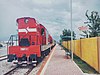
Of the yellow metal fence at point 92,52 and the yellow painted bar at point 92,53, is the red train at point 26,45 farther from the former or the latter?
the yellow painted bar at point 92,53

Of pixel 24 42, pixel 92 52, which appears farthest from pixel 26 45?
pixel 92 52

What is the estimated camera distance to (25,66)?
16.4 m

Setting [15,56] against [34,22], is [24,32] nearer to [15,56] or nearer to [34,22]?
[34,22]

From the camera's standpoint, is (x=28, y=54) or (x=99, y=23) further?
(x=99, y=23)

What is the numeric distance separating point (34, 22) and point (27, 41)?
1716 mm

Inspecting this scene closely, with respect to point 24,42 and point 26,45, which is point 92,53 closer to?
point 26,45

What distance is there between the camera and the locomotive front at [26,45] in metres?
15.5

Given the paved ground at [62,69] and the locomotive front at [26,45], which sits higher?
the locomotive front at [26,45]

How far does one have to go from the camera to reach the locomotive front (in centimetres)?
1555

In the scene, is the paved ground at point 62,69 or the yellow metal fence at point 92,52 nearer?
the paved ground at point 62,69

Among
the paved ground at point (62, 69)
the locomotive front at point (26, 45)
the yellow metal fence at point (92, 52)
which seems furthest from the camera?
the locomotive front at point (26, 45)

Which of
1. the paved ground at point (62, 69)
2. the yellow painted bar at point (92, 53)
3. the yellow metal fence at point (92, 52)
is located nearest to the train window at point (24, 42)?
the paved ground at point (62, 69)


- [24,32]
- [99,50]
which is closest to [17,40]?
[24,32]

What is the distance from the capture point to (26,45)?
16172 mm
